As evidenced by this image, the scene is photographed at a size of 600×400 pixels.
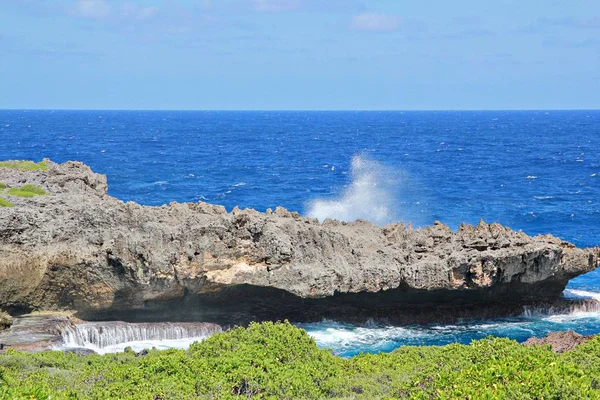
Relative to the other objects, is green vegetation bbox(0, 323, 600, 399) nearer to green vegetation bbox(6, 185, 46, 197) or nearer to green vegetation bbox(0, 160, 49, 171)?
green vegetation bbox(6, 185, 46, 197)

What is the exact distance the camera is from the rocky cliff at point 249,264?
30.8m

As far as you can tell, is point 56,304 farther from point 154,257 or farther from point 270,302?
point 270,302

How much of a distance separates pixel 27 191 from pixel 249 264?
40.6 feet

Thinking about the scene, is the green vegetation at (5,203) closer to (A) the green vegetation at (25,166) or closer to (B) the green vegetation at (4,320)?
(B) the green vegetation at (4,320)

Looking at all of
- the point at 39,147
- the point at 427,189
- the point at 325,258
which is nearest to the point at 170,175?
the point at 427,189

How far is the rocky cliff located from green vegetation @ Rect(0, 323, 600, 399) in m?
6.91

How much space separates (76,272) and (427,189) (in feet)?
180

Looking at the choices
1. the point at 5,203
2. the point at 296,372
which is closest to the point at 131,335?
the point at 5,203

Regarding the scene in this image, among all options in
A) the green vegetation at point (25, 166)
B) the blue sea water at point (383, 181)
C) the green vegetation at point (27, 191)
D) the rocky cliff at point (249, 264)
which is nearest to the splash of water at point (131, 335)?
the rocky cliff at point (249, 264)

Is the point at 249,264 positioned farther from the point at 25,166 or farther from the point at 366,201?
the point at 366,201

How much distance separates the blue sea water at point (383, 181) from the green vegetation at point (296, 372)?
34.3ft

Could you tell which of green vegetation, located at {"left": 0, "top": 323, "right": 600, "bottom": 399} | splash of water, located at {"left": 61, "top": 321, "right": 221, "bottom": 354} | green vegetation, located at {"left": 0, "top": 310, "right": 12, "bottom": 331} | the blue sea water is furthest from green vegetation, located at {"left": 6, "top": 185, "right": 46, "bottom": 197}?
the blue sea water

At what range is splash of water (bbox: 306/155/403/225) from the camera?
63.0m

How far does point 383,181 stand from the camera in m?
87.4
